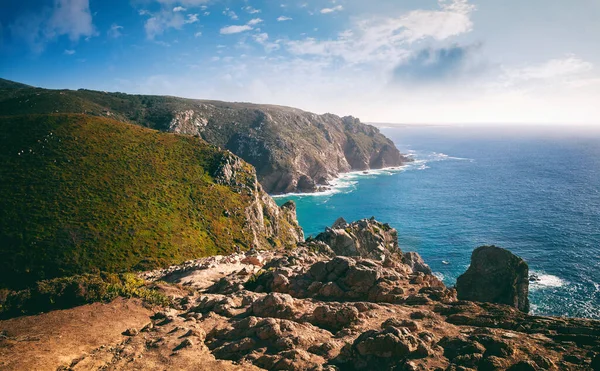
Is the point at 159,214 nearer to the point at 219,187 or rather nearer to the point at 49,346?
the point at 219,187

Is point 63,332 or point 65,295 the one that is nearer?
point 63,332

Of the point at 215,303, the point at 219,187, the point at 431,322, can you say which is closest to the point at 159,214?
the point at 219,187

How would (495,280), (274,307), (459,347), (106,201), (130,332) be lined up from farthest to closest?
(106,201) → (495,280) → (274,307) → (130,332) → (459,347)

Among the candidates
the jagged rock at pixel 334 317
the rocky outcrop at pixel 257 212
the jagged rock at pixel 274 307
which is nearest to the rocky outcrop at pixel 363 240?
the rocky outcrop at pixel 257 212

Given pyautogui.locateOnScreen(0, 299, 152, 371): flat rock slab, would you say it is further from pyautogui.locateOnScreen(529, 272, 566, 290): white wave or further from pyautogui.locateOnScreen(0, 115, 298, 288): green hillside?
pyautogui.locateOnScreen(529, 272, 566, 290): white wave

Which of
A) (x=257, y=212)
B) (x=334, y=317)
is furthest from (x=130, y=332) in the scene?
(x=257, y=212)

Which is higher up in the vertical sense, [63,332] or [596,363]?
[596,363]

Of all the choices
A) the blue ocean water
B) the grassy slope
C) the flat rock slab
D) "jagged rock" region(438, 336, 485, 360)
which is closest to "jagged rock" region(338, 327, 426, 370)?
"jagged rock" region(438, 336, 485, 360)

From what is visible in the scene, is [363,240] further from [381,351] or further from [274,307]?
[381,351]
